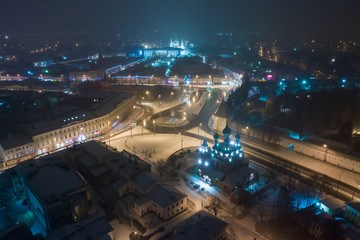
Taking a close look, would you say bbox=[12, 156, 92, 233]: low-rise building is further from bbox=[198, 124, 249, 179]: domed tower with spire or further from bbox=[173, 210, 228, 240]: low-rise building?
bbox=[198, 124, 249, 179]: domed tower with spire

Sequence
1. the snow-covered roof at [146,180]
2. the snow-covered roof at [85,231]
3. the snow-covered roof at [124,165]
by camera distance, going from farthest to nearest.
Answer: the snow-covered roof at [124,165], the snow-covered roof at [146,180], the snow-covered roof at [85,231]

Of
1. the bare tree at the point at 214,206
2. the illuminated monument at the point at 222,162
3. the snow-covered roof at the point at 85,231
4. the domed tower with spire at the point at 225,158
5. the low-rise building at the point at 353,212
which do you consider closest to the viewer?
the snow-covered roof at the point at 85,231

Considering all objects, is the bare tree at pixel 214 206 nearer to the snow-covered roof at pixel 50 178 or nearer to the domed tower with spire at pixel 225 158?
the domed tower with spire at pixel 225 158

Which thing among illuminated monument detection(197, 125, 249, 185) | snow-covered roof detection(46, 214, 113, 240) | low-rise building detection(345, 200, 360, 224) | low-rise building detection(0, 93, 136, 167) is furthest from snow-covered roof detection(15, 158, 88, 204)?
low-rise building detection(345, 200, 360, 224)

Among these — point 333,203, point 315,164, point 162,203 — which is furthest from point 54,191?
point 315,164

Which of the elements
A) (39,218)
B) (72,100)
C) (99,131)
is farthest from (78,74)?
(39,218)

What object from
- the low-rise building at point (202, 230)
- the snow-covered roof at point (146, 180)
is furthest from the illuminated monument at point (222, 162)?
the low-rise building at point (202, 230)

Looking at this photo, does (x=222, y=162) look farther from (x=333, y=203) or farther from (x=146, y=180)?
(x=333, y=203)
